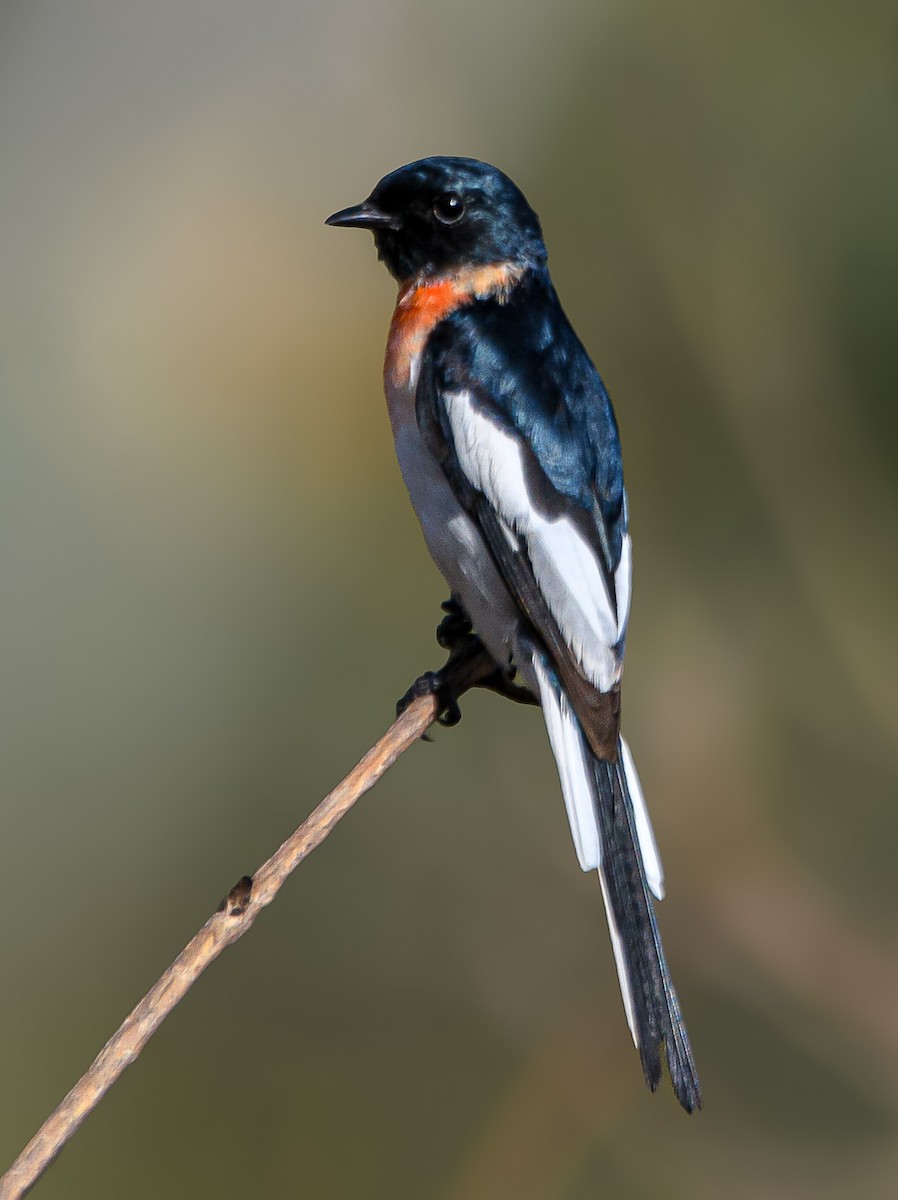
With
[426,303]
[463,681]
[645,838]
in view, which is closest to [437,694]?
[463,681]

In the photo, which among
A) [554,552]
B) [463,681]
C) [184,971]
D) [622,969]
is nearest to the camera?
[184,971]

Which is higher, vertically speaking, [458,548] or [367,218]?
[367,218]

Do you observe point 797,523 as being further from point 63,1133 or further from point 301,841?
point 63,1133

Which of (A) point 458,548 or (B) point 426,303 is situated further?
(B) point 426,303

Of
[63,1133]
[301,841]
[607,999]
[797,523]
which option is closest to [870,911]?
[607,999]

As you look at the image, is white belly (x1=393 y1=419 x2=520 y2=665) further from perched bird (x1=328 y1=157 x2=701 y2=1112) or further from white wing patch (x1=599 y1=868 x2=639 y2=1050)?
white wing patch (x1=599 y1=868 x2=639 y2=1050)

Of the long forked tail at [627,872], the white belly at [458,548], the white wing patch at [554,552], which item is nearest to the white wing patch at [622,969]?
the long forked tail at [627,872]

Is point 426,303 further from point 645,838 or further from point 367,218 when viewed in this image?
point 645,838
